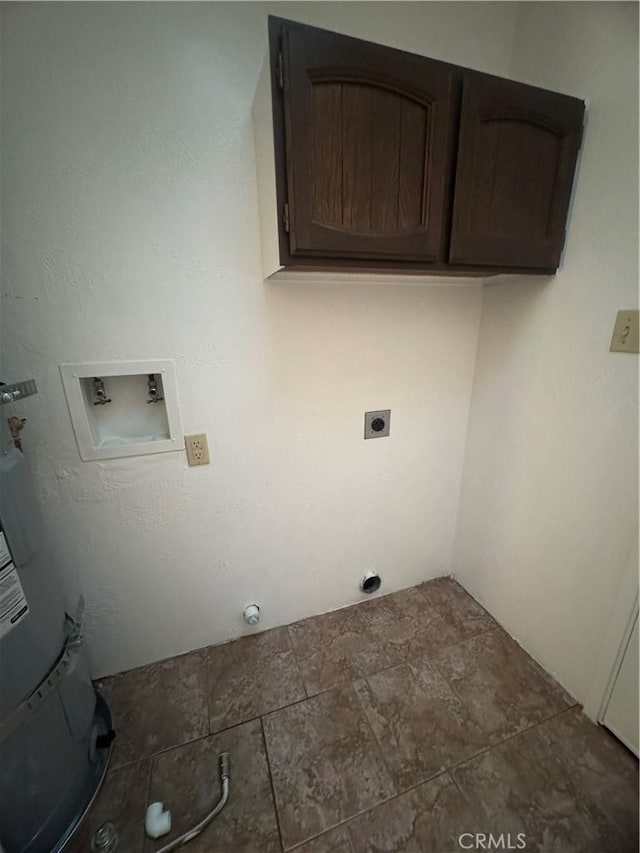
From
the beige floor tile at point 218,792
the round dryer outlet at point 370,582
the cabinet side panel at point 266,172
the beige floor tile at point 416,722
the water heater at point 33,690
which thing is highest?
the cabinet side panel at point 266,172

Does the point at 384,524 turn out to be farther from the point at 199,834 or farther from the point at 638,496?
the point at 199,834

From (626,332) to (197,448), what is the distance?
1.48 m

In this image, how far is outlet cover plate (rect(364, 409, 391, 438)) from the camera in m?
1.51

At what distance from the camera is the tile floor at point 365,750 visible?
0.98m

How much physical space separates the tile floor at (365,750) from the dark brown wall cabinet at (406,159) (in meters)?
1.60

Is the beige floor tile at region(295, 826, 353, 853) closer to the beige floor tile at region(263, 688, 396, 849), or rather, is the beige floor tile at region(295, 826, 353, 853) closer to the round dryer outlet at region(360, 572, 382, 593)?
the beige floor tile at region(263, 688, 396, 849)

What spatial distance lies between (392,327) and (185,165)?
0.91 m

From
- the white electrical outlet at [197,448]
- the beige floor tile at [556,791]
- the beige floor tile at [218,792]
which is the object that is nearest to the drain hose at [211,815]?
the beige floor tile at [218,792]

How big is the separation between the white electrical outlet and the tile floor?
934 mm

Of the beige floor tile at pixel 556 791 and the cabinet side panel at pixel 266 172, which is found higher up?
the cabinet side panel at pixel 266 172

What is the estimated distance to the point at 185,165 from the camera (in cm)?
104

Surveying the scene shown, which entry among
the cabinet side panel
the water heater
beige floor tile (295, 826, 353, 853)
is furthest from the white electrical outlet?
beige floor tile (295, 826, 353, 853)

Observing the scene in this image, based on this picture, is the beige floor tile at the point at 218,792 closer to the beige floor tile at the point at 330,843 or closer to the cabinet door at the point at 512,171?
the beige floor tile at the point at 330,843

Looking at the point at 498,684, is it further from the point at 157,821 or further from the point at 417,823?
the point at 157,821
